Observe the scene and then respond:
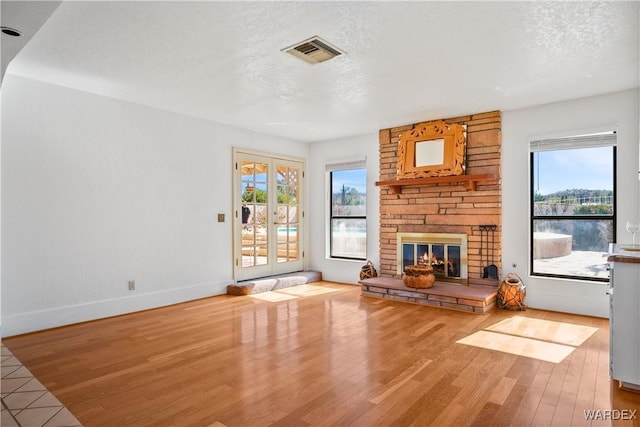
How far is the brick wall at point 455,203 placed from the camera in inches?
196

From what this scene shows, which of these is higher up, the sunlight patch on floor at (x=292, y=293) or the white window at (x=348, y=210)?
the white window at (x=348, y=210)

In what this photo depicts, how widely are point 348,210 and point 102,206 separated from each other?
3.80m

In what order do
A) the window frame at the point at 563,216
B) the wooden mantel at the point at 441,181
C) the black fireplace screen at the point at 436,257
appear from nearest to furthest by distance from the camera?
the window frame at the point at 563,216, the wooden mantel at the point at 441,181, the black fireplace screen at the point at 436,257

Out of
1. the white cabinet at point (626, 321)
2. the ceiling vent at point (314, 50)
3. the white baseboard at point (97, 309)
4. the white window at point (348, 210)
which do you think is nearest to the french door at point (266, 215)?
the white window at point (348, 210)

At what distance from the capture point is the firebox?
5.21m

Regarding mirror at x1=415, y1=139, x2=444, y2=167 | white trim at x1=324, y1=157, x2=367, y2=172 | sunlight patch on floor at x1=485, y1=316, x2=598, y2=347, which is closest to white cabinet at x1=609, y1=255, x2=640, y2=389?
sunlight patch on floor at x1=485, y1=316, x2=598, y2=347

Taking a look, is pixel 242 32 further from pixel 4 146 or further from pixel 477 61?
pixel 4 146

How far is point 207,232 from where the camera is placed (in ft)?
18.0

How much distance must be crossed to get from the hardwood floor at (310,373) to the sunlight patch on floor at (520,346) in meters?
0.09

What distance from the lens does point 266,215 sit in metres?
6.38

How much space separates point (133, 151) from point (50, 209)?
113 cm

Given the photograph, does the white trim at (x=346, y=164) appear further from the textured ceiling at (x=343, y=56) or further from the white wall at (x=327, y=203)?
the textured ceiling at (x=343, y=56)

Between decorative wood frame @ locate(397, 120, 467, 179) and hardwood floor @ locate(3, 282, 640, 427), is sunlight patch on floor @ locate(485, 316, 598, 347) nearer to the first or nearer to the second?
hardwood floor @ locate(3, 282, 640, 427)

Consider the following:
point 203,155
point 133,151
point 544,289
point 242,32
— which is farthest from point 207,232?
point 544,289
